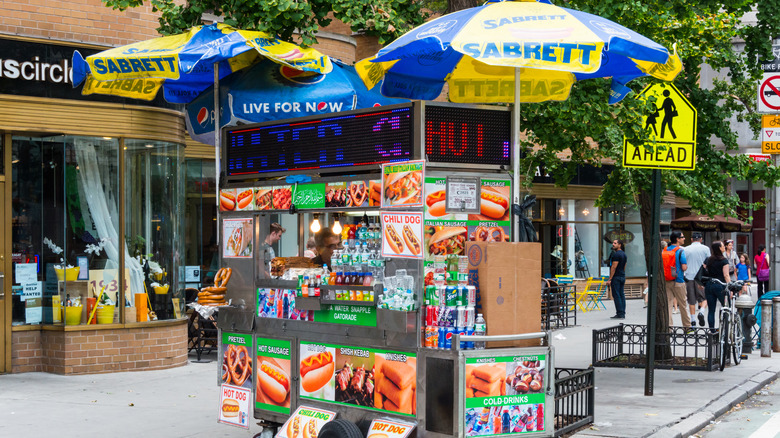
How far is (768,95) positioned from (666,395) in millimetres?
6562

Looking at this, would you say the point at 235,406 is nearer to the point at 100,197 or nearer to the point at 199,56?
the point at 199,56

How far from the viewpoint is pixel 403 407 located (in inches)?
275

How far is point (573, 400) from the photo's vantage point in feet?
26.9

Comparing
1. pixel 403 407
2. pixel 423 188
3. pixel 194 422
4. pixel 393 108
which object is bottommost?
pixel 194 422

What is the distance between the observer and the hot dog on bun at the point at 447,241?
698 cm

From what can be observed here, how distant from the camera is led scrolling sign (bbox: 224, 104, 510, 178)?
701 cm

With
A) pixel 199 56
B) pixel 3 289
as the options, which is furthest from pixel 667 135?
pixel 3 289

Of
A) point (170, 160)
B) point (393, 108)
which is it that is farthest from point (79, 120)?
point (393, 108)

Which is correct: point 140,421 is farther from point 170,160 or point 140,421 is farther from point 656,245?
point 656,245

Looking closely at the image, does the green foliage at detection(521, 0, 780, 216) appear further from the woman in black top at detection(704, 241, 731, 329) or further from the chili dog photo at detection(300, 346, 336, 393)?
the chili dog photo at detection(300, 346, 336, 393)

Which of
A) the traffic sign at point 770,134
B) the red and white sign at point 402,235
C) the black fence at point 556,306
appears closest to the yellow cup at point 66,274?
the red and white sign at point 402,235

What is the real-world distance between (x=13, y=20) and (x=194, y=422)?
6.05 m

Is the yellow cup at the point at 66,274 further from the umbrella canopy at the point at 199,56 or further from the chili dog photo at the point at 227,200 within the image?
the chili dog photo at the point at 227,200

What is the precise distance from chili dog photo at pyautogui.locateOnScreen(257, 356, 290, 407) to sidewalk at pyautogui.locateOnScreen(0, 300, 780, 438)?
3.12 ft
